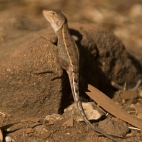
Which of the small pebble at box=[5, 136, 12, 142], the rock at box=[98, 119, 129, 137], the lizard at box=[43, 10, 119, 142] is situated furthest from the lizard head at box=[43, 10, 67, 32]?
the small pebble at box=[5, 136, 12, 142]

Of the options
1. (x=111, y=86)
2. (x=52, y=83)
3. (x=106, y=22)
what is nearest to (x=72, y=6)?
(x=106, y=22)

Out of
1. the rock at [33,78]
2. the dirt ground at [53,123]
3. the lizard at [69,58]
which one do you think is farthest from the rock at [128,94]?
the lizard at [69,58]

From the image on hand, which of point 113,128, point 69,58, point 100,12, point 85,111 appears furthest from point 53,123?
point 100,12

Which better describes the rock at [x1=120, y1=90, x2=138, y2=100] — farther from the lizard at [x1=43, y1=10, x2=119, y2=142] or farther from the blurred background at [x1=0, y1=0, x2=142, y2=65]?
the blurred background at [x1=0, y1=0, x2=142, y2=65]

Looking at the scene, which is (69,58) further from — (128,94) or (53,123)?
(128,94)

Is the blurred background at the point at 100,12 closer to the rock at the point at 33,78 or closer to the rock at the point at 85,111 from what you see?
the rock at the point at 33,78

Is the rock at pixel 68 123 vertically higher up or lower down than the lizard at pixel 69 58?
lower down

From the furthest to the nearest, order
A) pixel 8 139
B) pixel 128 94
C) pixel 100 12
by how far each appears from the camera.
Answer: pixel 100 12
pixel 128 94
pixel 8 139

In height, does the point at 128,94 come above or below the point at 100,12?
above

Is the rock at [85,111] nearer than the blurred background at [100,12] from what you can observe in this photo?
Yes
